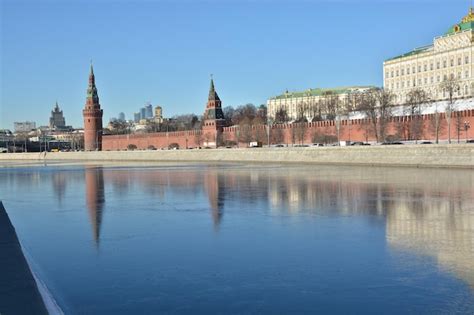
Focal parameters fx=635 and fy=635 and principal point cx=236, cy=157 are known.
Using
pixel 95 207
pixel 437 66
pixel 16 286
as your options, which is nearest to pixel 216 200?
pixel 95 207

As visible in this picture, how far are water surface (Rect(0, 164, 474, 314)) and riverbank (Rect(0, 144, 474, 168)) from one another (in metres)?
13.0

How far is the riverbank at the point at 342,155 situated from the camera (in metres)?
26.1

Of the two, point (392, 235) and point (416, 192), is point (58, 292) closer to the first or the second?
point (392, 235)

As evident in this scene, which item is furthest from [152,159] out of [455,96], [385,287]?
A: [385,287]

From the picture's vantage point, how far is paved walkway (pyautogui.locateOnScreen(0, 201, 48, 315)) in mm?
4441

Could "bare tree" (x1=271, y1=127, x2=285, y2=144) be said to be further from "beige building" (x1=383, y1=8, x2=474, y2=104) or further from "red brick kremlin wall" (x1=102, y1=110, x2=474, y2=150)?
"beige building" (x1=383, y1=8, x2=474, y2=104)

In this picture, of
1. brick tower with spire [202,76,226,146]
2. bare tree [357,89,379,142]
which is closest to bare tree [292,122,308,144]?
bare tree [357,89,379,142]

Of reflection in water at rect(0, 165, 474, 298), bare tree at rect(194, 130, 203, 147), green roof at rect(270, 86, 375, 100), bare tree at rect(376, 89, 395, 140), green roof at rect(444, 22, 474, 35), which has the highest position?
green roof at rect(444, 22, 474, 35)

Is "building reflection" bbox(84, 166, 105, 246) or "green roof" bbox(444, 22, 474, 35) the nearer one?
"building reflection" bbox(84, 166, 105, 246)

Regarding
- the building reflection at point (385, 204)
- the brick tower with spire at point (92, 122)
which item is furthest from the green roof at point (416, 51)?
the building reflection at point (385, 204)

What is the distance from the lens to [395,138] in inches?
1672

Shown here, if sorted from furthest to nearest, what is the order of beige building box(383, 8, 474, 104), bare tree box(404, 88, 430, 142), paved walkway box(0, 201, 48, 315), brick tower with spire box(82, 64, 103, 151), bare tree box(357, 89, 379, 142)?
brick tower with spire box(82, 64, 103, 151) < beige building box(383, 8, 474, 104) < bare tree box(357, 89, 379, 142) < bare tree box(404, 88, 430, 142) < paved walkway box(0, 201, 48, 315)

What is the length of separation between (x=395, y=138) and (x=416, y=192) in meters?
28.5

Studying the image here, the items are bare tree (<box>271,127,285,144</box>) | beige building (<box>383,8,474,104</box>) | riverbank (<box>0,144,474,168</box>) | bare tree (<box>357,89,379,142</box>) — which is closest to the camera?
riverbank (<box>0,144,474,168</box>)
